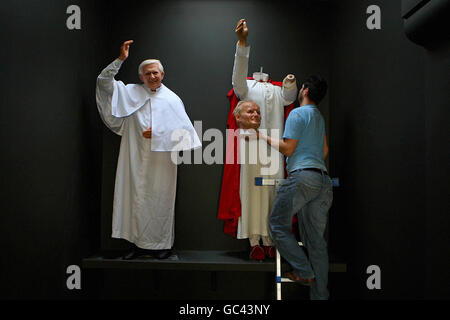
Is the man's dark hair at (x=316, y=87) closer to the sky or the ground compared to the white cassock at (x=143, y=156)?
closer to the sky

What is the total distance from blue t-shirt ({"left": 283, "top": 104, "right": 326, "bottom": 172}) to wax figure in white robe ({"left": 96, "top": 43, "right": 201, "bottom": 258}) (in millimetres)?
816

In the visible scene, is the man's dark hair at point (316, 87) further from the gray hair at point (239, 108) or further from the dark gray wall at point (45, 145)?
the dark gray wall at point (45, 145)

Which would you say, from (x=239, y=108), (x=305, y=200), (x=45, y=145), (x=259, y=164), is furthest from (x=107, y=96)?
(x=305, y=200)

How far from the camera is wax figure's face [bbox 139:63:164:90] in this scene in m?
3.04

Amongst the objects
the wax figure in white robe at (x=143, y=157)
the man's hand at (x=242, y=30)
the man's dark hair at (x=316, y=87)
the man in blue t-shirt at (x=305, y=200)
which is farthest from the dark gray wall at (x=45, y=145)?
the man's dark hair at (x=316, y=87)

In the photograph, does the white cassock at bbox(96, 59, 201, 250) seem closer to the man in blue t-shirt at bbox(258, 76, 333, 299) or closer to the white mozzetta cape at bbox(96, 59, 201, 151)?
the white mozzetta cape at bbox(96, 59, 201, 151)

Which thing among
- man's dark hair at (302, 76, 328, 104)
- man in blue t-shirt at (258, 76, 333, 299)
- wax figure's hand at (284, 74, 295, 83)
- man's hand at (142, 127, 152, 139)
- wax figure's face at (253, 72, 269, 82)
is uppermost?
wax figure's face at (253, 72, 269, 82)

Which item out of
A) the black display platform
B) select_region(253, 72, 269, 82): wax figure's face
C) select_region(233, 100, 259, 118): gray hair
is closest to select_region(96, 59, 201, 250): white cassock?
the black display platform

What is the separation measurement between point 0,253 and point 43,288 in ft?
1.53

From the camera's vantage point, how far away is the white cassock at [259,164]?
304 centimetres

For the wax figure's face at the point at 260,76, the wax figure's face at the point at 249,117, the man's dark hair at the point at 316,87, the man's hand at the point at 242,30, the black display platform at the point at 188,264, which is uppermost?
the man's hand at the point at 242,30

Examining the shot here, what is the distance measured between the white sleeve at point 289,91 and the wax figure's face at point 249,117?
272mm

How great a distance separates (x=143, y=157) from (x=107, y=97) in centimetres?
53
